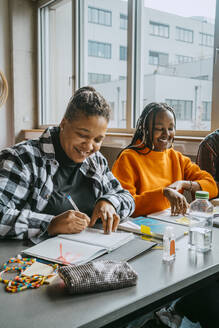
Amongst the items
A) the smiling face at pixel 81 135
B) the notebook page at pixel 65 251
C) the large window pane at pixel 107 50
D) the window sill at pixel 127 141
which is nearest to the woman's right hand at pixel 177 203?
the smiling face at pixel 81 135

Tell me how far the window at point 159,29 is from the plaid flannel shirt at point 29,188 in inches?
80.9

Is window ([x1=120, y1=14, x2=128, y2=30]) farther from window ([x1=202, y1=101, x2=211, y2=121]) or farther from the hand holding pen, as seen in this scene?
the hand holding pen

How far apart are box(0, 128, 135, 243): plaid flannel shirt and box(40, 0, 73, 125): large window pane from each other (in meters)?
3.13

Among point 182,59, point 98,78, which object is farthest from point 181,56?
point 98,78

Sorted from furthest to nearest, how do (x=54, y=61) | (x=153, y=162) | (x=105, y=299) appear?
1. (x=54, y=61)
2. (x=153, y=162)
3. (x=105, y=299)

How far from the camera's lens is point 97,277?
72cm

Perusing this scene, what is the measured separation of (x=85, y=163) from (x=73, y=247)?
18.3 inches

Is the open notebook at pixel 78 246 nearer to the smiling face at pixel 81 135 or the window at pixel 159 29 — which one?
the smiling face at pixel 81 135

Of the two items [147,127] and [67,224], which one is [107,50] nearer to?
[147,127]

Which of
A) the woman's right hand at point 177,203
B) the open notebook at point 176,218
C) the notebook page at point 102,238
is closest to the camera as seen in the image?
the notebook page at point 102,238

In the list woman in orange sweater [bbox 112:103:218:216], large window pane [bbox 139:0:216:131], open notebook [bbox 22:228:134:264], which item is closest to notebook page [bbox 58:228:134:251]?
open notebook [bbox 22:228:134:264]

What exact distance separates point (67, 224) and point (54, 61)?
3885 millimetres

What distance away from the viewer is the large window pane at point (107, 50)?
132 inches

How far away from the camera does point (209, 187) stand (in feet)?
6.05
